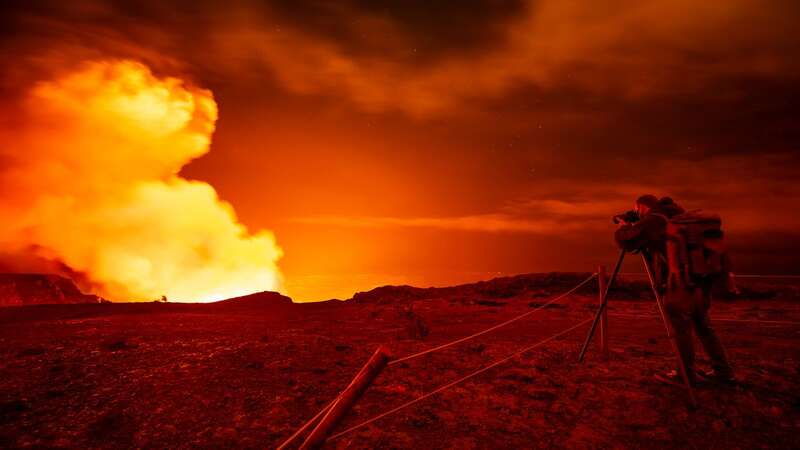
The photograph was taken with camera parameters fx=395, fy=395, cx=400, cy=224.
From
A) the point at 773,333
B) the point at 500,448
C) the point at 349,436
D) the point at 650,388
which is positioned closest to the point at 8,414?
the point at 349,436

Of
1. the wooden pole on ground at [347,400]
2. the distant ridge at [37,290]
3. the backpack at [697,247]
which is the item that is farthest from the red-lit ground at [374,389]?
the distant ridge at [37,290]

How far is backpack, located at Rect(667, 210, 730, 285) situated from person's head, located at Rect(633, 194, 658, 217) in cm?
67

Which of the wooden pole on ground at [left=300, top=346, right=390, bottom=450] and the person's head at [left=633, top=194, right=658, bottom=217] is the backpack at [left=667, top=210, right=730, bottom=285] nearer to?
the person's head at [left=633, top=194, right=658, bottom=217]

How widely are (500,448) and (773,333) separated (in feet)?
33.9

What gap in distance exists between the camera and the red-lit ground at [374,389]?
191 inches

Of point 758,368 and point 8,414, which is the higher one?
point 8,414

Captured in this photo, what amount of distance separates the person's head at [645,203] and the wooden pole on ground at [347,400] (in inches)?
206

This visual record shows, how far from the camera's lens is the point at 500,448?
14.9 feet

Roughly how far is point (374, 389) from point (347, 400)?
343cm

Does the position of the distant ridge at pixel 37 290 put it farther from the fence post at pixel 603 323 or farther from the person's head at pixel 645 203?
the person's head at pixel 645 203

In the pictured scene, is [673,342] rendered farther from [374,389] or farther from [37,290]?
[37,290]

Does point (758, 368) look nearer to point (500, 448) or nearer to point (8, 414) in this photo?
point (500, 448)

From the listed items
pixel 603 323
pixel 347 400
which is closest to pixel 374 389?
pixel 347 400

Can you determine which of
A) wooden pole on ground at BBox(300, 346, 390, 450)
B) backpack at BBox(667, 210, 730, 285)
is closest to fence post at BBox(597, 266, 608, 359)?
backpack at BBox(667, 210, 730, 285)
